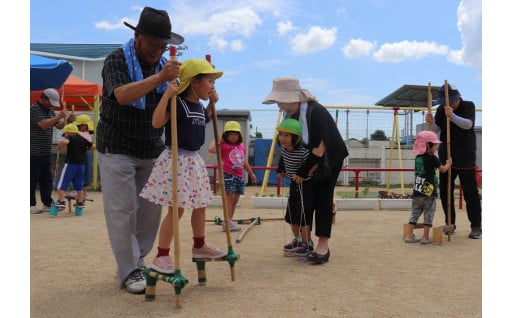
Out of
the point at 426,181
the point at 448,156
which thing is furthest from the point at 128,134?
the point at 448,156

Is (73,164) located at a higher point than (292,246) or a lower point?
higher

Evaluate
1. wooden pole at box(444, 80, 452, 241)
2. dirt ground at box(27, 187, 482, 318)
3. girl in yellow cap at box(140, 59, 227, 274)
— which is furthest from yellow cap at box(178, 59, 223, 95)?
wooden pole at box(444, 80, 452, 241)

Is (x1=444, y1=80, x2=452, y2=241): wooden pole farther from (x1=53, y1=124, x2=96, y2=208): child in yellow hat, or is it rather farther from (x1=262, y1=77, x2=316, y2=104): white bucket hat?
(x1=53, y1=124, x2=96, y2=208): child in yellow hat

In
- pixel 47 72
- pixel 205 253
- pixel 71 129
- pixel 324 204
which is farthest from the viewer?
pixel 71 129

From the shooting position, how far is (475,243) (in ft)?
17.6

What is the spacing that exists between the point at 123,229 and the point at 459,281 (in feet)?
8.54

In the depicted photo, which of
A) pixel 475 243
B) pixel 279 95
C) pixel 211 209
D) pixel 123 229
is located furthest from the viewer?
pixel 211 209

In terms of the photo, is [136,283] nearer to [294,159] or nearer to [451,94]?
[294,159]

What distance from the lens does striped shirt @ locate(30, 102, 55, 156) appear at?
764 cm

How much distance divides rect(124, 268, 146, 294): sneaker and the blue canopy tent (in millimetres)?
4932

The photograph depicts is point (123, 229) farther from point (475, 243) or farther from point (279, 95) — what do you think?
point (475, 243)

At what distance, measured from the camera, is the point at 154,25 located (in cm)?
307

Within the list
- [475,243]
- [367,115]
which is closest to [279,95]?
[475,243]

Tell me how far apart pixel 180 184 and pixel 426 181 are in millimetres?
3333
